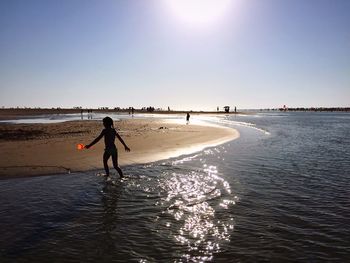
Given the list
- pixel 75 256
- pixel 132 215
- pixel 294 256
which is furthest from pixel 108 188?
pixel 294 256

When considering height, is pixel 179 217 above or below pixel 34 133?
below

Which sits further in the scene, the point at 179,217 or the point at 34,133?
the point at 34,133

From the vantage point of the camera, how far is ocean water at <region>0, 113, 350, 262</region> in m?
5.32

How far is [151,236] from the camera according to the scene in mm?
5980

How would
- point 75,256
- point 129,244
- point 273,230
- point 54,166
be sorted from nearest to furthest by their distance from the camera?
point 75,256
point 129,244
point 273,230
point 54,166

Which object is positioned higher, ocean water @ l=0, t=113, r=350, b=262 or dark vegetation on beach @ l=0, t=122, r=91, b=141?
dark vegetation on beach @ l=0, t=122, r=91, b=141

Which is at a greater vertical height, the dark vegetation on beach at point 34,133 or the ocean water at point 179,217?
the dark vegetation on beach at point 34,133

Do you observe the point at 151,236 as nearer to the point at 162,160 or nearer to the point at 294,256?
the point at 294,256

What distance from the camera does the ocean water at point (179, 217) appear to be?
17.5 feet

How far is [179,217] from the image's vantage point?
23.0 ft

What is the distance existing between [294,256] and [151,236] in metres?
2.65

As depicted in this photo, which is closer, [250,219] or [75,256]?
[75,256]

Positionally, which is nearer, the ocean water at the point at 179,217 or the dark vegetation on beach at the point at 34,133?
the ocean water at the point at 179,217

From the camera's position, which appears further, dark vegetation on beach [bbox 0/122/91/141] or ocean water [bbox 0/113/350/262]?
dark vegetation on beach [bbox 0/122/91/141]
